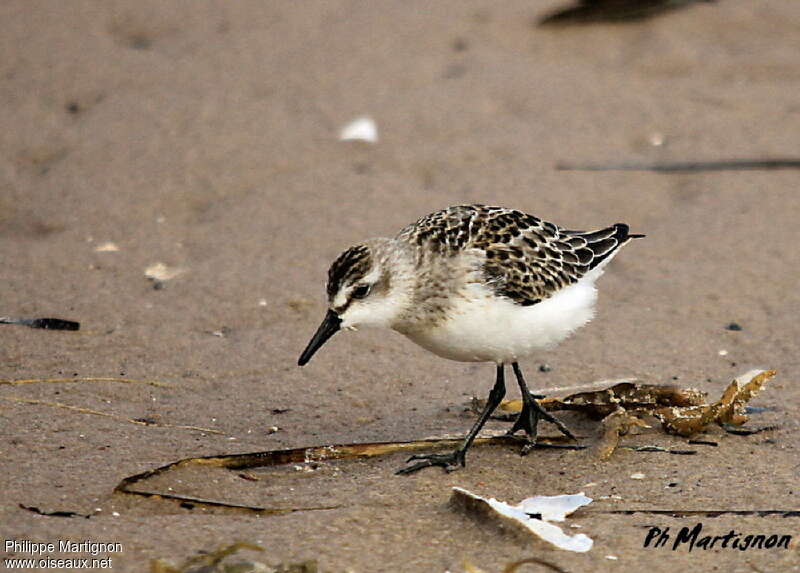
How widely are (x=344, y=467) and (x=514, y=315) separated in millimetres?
1106

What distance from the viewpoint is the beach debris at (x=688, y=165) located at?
30.4ft

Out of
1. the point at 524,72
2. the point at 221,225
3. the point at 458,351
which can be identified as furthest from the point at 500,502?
the point at 524,72

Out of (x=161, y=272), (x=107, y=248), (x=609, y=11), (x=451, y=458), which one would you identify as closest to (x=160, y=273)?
(x=161, y=272)

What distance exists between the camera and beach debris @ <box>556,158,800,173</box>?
30.4 feet

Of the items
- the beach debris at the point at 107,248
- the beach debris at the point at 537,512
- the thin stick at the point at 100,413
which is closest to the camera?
the beach debris at the point at 537,512

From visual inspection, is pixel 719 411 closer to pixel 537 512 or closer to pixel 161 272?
pixel 537 512

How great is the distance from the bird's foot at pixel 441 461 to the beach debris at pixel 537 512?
48 centimetres

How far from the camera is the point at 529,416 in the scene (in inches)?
236

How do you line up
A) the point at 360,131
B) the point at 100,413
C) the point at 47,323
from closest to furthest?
1. the point at 100,413
2. the point at 47,323
3. the point at 360,131

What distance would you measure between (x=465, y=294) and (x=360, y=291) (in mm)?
498

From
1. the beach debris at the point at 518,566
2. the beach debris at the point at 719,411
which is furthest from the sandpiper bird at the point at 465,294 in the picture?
the beach debris at the point at 518,566

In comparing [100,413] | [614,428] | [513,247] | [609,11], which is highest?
[609,11]

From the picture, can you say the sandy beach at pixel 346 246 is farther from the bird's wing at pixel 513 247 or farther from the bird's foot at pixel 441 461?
the bird's wing at pixel 513 247

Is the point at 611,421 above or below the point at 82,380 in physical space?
above
